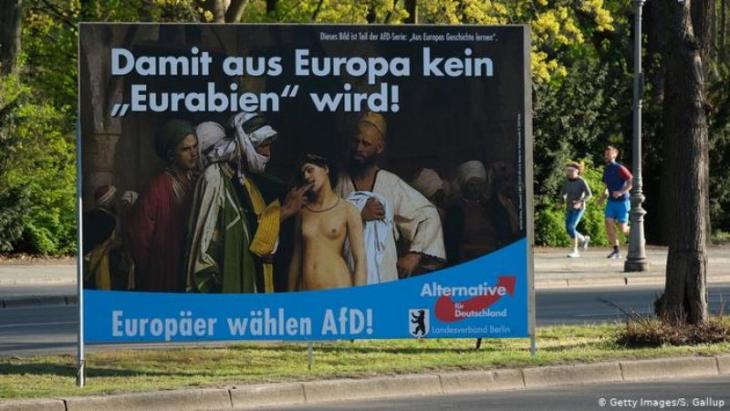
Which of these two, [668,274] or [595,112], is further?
[595,112]

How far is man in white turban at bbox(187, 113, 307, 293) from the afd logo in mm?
1285

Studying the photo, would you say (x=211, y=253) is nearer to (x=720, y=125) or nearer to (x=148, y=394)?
(x=148, y=394)

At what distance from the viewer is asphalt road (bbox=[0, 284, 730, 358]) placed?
48.6ft

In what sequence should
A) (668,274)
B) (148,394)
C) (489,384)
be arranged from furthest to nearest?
(668,274) → (489,384) → (148,394)

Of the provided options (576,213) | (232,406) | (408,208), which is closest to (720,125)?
(576,213)

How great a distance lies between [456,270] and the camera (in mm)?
12172

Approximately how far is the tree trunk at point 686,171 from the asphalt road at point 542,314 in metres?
3.12

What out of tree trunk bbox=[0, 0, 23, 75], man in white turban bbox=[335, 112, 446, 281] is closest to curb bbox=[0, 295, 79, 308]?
man in white turban bbox=[335, 112, 446, 281]

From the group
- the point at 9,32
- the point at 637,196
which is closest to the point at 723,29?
the point at 637,196

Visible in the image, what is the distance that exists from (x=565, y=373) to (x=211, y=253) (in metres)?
2.93

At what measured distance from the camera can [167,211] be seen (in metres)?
11.8

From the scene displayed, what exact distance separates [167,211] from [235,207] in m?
0.53

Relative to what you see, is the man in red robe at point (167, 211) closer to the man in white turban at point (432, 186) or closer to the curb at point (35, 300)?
the man in white turban at point (432, 186)

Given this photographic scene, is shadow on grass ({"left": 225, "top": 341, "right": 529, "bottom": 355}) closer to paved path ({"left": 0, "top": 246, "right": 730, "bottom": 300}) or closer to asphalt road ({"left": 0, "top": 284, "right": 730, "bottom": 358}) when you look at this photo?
asphalt road ({"left": 0, "top": 284, "right": 730, "bottom": 358})
